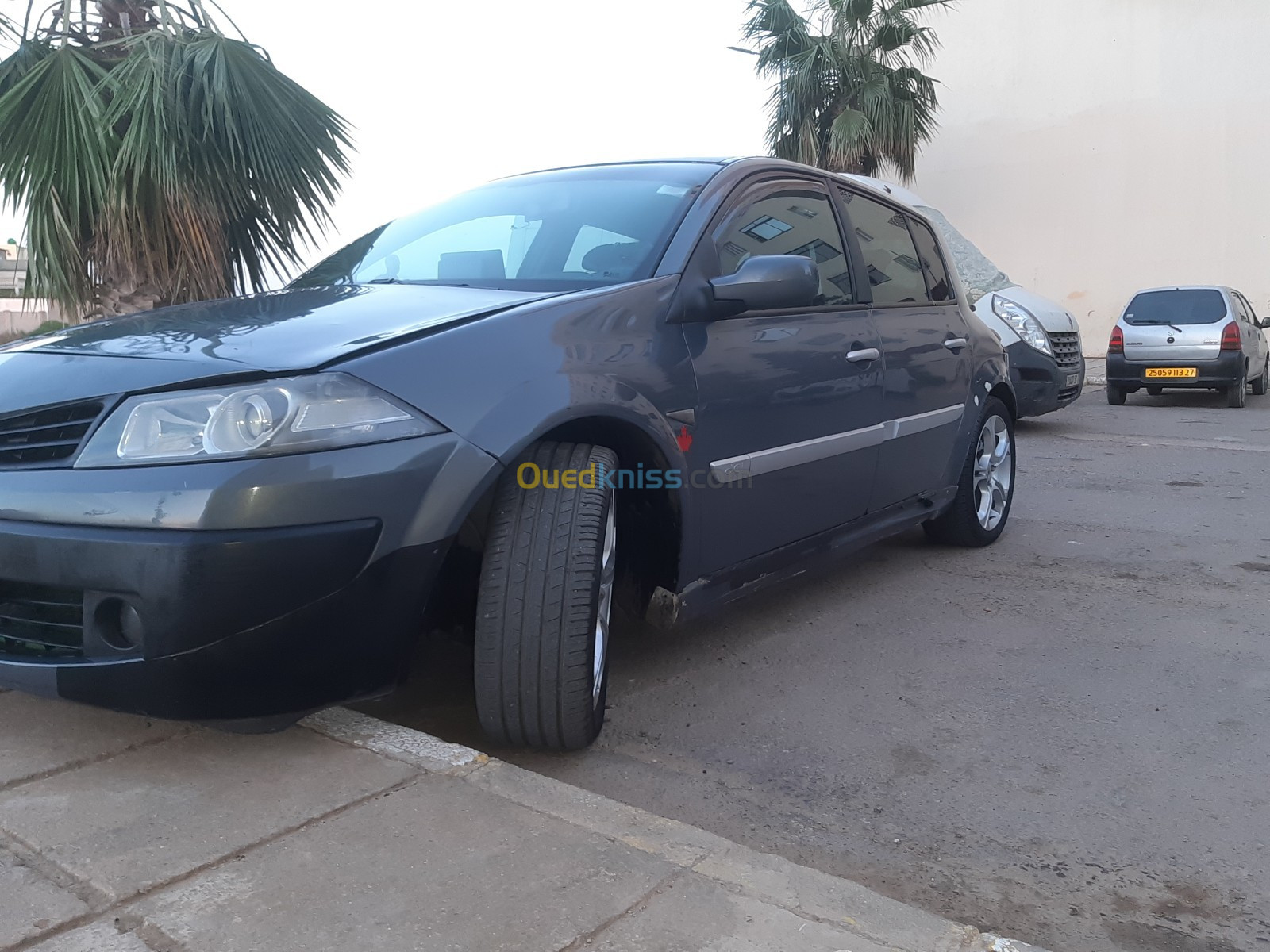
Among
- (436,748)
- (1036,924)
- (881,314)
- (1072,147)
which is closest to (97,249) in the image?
(881,314)

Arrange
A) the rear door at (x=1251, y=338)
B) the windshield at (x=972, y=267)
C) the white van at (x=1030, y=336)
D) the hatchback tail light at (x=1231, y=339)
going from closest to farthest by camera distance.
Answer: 1. the white van at (x=1030, y=336)
2. the windshield at (x=972, y=267)
3. the hatchback tail light at (x=1231, y=339)
4. the rear door at (x=1251, y=338)

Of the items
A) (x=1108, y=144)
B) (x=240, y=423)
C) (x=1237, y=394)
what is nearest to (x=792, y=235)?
(x=240, y=423)

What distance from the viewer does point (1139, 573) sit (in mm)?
4590

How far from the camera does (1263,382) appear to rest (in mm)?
14617

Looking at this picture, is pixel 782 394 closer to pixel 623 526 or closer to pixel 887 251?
pixel 623 526

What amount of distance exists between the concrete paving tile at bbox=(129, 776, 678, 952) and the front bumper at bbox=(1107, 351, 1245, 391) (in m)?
12.4

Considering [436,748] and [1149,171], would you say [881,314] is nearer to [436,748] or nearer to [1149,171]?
[436,748]

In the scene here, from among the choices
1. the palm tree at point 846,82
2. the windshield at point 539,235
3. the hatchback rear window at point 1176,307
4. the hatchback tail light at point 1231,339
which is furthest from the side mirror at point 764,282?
the palm tree at point 846,82

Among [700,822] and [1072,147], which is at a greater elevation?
[1072,147]

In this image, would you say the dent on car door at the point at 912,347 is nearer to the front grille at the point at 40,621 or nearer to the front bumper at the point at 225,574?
the front bumper at the point at 225,574

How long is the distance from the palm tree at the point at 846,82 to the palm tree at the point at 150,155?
11.0 metres

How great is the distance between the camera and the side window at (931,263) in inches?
173

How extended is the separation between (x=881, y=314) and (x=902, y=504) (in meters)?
0.75

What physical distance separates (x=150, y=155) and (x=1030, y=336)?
6669 mm
